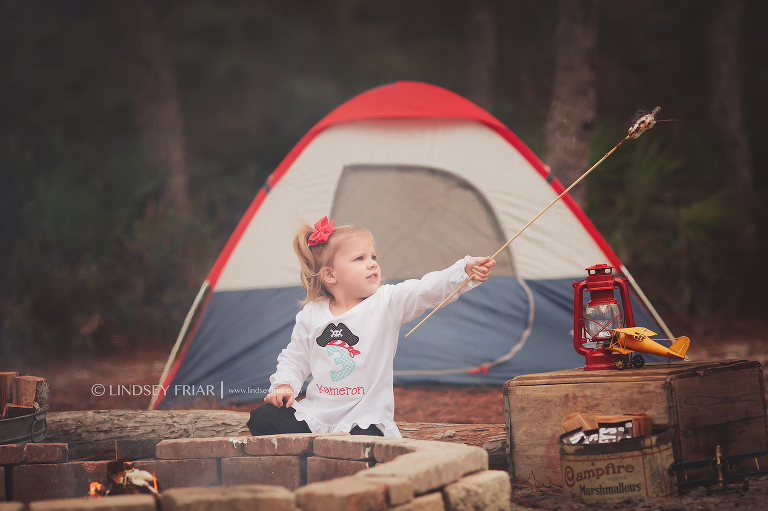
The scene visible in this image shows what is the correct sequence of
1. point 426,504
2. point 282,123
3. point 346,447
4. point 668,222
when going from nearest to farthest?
point 426,504, point 346,447, point 668,222, point 282,123

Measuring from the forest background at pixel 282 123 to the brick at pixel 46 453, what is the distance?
15.1ft

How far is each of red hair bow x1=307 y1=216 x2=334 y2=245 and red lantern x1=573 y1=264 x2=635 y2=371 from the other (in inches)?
37.3

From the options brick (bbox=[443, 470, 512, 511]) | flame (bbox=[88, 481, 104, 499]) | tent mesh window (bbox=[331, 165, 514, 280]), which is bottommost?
brick (bbox=[443, 470, 512, 511])

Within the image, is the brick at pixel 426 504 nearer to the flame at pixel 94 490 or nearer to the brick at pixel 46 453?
the flame at pixel 94 490

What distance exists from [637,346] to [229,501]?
1534 millimetres

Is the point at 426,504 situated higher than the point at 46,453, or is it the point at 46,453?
the point at 46,453

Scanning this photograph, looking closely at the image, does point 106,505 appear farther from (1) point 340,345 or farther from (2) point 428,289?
(2) point 428,289

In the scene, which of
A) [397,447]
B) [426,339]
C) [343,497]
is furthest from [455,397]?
[343,497]

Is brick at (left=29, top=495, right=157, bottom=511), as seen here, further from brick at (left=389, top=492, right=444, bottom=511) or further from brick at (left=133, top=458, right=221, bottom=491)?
brick at (left=133, top=458, right=221, bottom=491)

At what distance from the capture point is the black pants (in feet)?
8.04

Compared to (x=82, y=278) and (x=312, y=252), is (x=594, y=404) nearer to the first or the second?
(x=312, y=252)

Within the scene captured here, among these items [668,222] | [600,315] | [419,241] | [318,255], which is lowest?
[600,315]

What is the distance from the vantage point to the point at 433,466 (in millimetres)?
1697

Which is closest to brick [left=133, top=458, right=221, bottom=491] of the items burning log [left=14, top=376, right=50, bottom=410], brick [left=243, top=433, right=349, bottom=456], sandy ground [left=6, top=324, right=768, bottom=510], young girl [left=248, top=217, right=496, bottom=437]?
brick [left=243, top=433, right=349, bottom=456]
